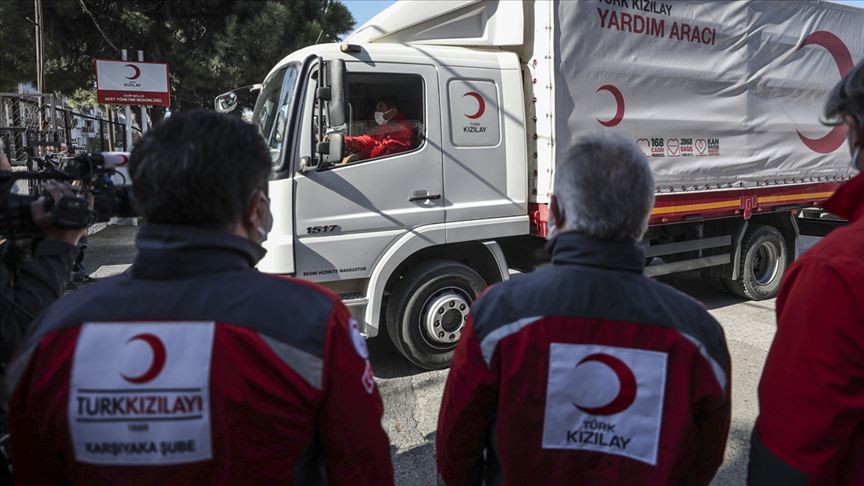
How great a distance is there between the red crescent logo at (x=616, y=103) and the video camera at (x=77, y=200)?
13.0 ft

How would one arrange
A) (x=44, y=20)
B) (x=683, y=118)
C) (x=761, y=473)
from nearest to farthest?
(x=761, y=473)
(x=683, y=118)
(x=44, y=20)

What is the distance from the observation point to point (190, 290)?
3.85 feet

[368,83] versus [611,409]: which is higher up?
[368,83]

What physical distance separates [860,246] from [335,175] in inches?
131

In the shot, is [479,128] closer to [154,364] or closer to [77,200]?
[77,200]

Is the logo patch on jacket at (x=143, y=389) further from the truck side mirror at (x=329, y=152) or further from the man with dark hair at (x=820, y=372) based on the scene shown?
the truck side mirror at (x=329, y=152)

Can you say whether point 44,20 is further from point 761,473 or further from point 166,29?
point 761,473

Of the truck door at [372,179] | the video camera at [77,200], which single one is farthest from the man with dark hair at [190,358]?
the truck door at [372,179]

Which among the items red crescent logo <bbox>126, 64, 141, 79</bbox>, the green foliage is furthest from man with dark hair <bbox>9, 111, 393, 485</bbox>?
the green foliage

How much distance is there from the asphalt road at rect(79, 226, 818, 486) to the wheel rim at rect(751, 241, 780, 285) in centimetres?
27

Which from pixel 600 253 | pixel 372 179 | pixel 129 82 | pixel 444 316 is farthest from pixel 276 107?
pixel 129 82

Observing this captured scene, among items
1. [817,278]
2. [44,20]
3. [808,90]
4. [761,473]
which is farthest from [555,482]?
[44,20]

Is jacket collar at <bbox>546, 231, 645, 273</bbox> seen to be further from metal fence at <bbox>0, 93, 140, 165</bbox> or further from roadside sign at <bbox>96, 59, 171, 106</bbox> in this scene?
roadside sign at <bbox>96, 59, 171, 106</bbox>

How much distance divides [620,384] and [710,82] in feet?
16.5
